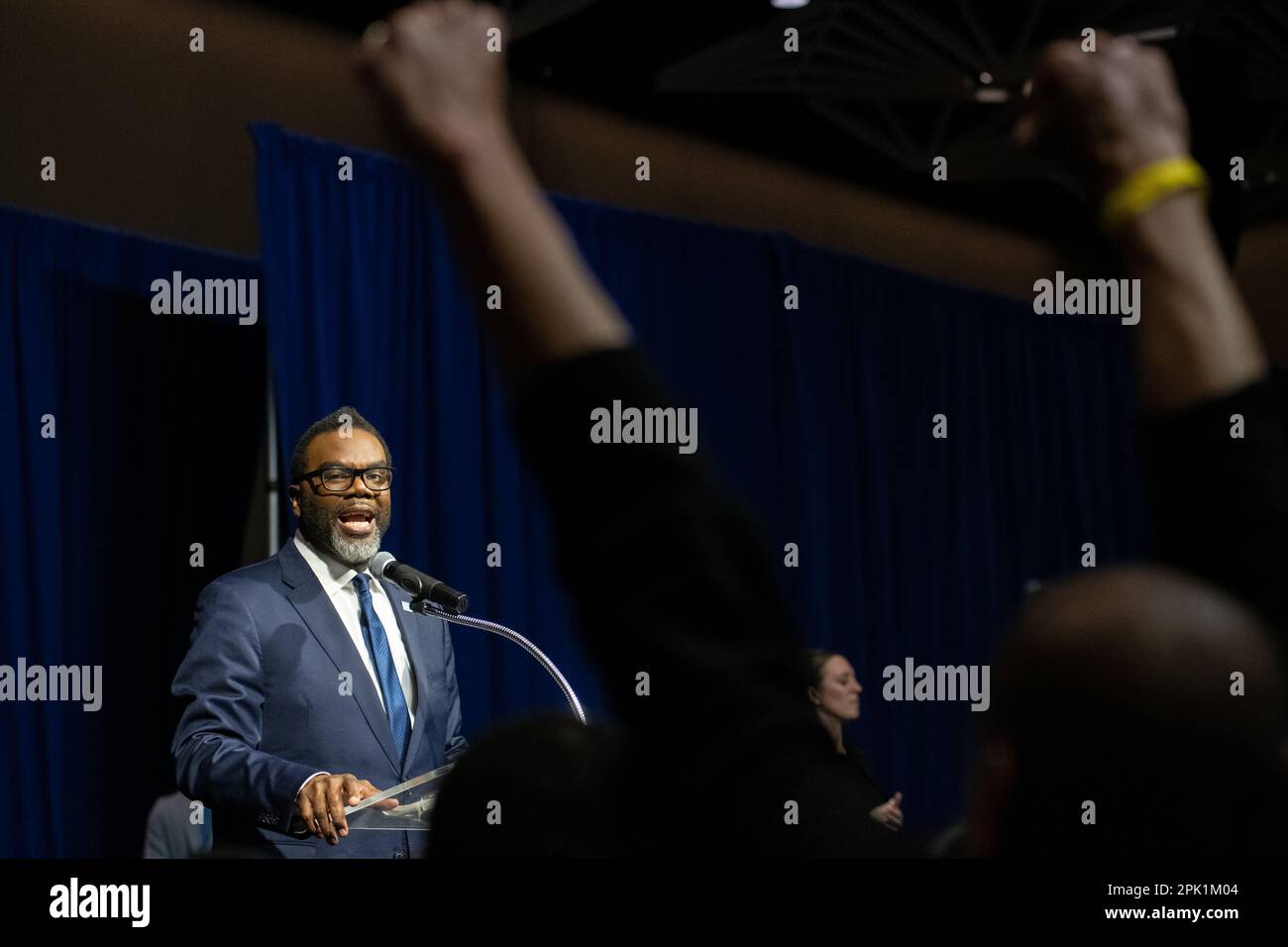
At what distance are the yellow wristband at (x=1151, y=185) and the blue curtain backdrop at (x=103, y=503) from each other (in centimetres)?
428

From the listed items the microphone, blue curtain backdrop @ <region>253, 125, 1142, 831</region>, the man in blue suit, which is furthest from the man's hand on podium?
blue curtain backdrop @ <region>253, 125, 1142, 831</region>

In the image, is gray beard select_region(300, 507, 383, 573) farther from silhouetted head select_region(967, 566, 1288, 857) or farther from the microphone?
silhouetted head select_region(967, 566, 1288, 857)

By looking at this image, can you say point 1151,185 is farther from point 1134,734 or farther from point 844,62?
point 844,62

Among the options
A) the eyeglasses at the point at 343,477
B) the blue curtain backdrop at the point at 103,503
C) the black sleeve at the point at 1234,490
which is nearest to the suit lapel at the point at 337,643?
the eyeglasses at the point at 343,477

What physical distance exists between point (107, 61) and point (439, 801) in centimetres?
461

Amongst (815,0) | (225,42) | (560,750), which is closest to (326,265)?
(225,42)

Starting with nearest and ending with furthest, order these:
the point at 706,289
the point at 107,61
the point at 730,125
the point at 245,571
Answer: the point at 245,571 → the point at 107,61 → the point at 706,289 → the point at 730,125

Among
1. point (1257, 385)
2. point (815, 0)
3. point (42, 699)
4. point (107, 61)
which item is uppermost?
point (815, 0)

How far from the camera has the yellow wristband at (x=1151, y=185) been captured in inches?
27.8

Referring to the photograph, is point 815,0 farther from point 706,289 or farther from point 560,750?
point 560,750

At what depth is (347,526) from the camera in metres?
3.14

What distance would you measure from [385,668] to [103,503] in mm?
2014

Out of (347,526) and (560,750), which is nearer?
(560,750)

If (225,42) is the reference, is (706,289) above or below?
below
